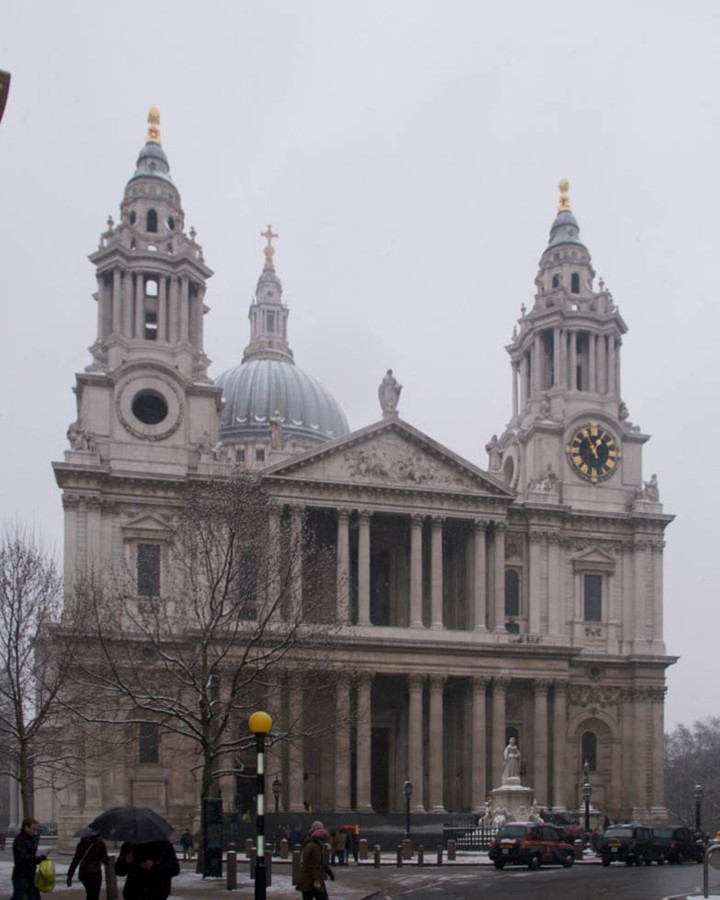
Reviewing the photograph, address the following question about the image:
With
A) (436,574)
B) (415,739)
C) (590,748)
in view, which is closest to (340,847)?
(415,739)

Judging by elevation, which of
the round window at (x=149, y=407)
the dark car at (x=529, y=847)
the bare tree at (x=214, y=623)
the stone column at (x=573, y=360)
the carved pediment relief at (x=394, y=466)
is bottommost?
the dark car at (x=529, y=847)

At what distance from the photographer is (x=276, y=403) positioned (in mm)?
114812

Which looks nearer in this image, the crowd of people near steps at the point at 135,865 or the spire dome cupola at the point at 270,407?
the crowd of people near steps at the point at 135,865

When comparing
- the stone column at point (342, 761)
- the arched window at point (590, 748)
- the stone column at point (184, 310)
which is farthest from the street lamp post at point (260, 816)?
the arched window at point (590, 748)

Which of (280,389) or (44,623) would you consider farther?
(280,389)

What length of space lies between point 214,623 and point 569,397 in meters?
43.9

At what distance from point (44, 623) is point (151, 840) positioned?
32.0m

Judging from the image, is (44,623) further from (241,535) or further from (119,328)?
(119,328)

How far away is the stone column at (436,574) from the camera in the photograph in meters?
73.8

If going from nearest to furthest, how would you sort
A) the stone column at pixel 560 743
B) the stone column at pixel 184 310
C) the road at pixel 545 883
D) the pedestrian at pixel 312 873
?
the pedestrian at pixel 312 873 → the road at pixel 545 883 → the stone column at pixel 560 743 → the stone column at pixel 184 310

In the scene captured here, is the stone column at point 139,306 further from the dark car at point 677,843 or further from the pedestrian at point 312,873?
the pedestrian at point 312,873

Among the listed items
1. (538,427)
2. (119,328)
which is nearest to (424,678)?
(538,427)

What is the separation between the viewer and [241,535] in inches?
1831

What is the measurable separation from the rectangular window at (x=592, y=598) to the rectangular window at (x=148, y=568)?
2385 centimetres
